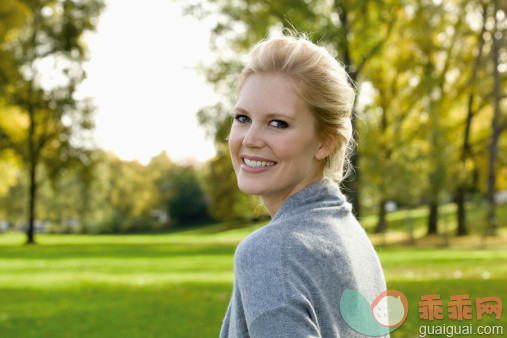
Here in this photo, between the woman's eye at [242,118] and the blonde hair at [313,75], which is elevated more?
the blonde hair at [313,75]

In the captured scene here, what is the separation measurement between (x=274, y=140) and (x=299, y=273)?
47 cm

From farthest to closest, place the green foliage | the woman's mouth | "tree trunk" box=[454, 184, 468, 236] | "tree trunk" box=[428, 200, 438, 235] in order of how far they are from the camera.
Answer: the green foliage, "tree trunk" box=[428, 200, 438, 235], "tree trunk" box=[454, 184, 468, 236], the woman's mouth

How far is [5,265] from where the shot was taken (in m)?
20.6

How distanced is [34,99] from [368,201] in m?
22.8

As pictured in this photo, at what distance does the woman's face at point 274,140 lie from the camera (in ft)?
5.40

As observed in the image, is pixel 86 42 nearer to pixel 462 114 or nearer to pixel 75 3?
pixel 75 3

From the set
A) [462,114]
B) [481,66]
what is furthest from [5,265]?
[462,114]

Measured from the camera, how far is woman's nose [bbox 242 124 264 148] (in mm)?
1707

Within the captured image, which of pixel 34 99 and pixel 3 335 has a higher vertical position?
pixel 34 99

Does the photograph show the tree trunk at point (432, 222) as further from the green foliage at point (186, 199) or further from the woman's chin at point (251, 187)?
the green foliage at point (186, 199)

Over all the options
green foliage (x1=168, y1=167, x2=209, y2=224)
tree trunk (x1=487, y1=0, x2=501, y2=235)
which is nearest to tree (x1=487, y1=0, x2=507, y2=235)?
tree trunk (x1=487, y1=0, x2=501, y2=235)

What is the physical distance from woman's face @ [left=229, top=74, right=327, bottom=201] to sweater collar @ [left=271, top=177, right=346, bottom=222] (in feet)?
0.24

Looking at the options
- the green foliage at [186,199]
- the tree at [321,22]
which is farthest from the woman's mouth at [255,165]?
the green foliage at [186,199]

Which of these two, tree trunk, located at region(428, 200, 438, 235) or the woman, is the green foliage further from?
the woman
